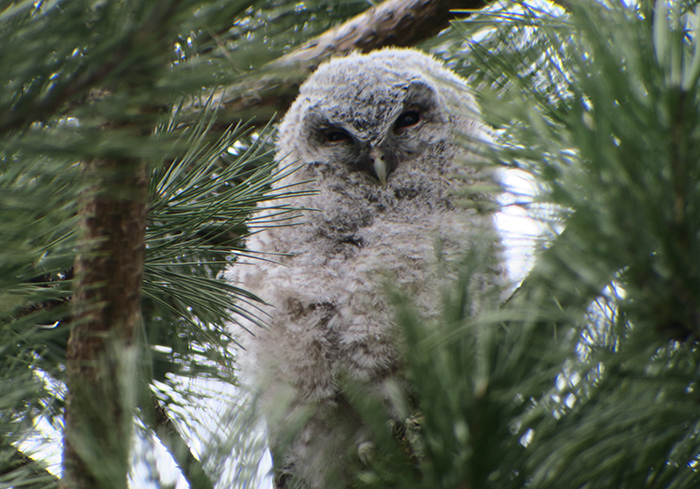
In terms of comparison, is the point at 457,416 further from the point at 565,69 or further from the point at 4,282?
the point at 4,282

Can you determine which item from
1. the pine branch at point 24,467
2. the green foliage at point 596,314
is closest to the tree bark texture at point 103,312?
the pine branch at point 24,467

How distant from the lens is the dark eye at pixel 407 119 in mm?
1491

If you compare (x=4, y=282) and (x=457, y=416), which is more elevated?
(x=4, y=282)

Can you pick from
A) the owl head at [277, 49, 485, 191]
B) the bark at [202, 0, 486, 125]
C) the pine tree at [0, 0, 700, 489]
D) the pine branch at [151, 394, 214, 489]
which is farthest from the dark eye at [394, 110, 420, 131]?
the pine branch at [151, 394, 214, 489]

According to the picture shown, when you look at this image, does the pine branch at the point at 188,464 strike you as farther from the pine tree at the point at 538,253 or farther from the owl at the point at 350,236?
the owl at the point at 350,236

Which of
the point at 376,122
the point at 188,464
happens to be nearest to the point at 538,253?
the point at 188,464

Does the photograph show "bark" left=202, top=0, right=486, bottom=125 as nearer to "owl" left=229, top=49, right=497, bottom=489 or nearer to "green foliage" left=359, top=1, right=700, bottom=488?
"owl" left=229, top=49, right=497, bottom=489

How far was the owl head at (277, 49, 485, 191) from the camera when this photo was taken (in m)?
1.44

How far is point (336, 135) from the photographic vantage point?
1.51 m

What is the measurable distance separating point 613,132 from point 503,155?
4.6 inches

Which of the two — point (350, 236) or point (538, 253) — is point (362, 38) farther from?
point (538, 253)

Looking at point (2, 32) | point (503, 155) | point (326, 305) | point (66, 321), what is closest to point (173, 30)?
point (2, 32)

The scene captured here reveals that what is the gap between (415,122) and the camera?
150 cm

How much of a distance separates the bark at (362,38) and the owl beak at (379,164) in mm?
338
